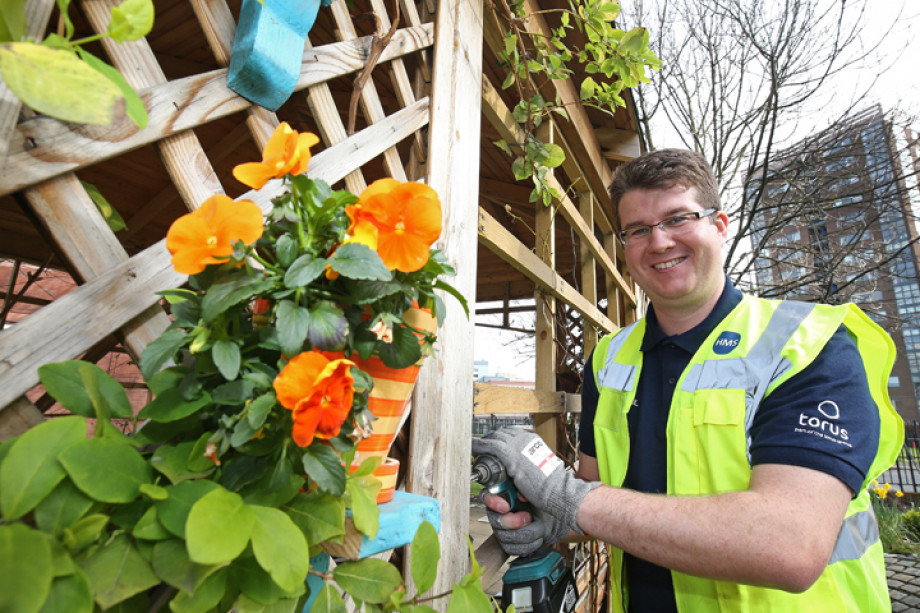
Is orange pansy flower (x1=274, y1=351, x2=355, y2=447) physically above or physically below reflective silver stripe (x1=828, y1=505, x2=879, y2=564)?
above

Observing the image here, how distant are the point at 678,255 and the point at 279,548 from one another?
1529mm

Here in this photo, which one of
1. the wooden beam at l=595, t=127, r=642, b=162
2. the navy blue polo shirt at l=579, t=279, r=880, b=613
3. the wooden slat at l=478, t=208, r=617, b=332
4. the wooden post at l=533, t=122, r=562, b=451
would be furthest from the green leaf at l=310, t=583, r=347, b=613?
the wooden beam at l=595, t=127, r=642, b=162

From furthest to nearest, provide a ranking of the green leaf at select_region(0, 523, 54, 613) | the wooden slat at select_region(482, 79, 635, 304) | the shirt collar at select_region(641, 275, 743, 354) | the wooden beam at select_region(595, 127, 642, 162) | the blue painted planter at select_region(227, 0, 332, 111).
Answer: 1. the wooden beam at select_region(595, 127, 642, 162)
2. the wooden slat at select_region(482, 79, 635, 304)
3. the shirt collar at select_region(641, 275, 743, 354)
4. the blue painted planter at select_region(227, 0, 332, 111)
5. the green leaf at select_region(0, 523, 54, 613)

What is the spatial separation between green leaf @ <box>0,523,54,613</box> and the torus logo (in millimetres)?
1431

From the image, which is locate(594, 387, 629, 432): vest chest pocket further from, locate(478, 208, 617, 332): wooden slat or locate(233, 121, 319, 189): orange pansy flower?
locate(233, 121, 319, 189): orange pansy flower

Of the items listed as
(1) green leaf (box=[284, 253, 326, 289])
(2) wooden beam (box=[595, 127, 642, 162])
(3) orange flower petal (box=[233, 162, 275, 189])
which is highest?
(2) wooden beam (box=[595, 127, 642, 162])

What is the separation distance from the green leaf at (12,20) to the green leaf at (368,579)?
530mm

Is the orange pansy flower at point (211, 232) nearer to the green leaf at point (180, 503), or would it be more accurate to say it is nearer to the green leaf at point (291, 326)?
the green leaf at point (291, 326)

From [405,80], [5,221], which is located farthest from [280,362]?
[5,221]

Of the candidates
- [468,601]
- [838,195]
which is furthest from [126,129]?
[838,195]

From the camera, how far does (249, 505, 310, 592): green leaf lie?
386 mm

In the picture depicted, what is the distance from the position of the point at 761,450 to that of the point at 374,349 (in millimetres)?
998

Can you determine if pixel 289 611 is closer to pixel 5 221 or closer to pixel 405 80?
pixel 405 80

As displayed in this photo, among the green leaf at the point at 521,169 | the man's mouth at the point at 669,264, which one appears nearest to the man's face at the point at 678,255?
the man's mouth at the point at 669,264
